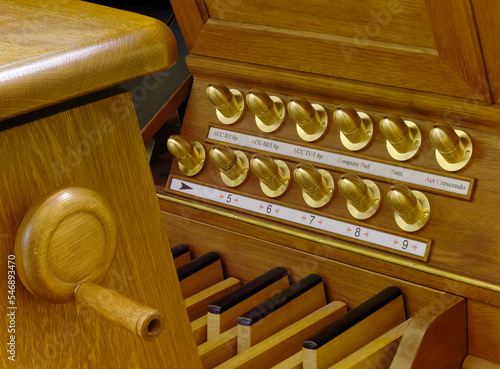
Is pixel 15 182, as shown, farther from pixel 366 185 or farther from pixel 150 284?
pixel 366 185

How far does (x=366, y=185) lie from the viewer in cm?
112

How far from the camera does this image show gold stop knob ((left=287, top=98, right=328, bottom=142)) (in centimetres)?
118

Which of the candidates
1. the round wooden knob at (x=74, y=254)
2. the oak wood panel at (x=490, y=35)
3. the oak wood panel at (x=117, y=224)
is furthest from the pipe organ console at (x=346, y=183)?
the round wooden knob at (x=74, y=254)

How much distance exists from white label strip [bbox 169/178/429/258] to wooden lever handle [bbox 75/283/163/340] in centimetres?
63

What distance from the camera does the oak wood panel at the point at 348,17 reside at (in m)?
1.03

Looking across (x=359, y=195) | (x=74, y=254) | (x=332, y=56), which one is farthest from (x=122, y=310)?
(x=332, y=56)

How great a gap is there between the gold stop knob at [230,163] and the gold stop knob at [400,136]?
30cm

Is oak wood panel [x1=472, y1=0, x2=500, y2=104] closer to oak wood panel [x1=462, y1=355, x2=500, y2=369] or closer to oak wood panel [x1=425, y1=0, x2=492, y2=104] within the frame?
oak wood panel [x1=425, y1=0, x2=492, y2=104]

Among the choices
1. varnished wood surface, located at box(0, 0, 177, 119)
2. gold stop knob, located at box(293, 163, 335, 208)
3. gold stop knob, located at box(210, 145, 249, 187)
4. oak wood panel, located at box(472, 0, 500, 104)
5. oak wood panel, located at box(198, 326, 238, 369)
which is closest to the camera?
varnished wood surface, located at box(0, 0, 177, 119)

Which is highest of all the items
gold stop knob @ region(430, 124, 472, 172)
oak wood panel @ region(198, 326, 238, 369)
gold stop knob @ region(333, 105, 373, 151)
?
gold stop knob @ region(430, 124, 472, 172)

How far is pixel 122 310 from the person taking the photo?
54cm

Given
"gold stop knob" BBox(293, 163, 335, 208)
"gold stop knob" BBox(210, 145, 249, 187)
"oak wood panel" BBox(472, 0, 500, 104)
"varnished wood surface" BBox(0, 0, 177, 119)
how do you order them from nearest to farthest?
"varnished wood surface" BBox(0, 0, 177, 119) < "oak wood panel" BBox(472, 0, 500, 104) < "gold stop knob" BBox(293, 163, 335, 208) < "gold stop knob" BBox(210, 145, 249, 187)

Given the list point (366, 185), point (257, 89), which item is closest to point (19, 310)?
point (366, 185)

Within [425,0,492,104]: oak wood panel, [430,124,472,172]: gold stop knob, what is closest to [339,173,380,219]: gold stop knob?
[430,124,472,172]: gold stop knob
